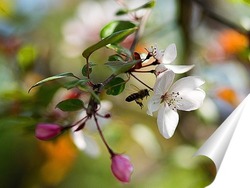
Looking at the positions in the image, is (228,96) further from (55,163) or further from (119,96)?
(55,163)

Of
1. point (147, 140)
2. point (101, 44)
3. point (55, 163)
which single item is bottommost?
A: point (55, 163)

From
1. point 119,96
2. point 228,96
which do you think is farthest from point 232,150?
point 119,96

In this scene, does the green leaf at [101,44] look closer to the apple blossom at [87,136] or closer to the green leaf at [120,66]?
the green leaf at [120,66]

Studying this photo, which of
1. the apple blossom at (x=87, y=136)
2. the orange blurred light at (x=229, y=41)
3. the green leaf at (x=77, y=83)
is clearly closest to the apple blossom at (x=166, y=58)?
the green leaf at (x=77, y=83)

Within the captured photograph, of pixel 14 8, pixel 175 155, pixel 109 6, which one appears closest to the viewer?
pixel 175 155

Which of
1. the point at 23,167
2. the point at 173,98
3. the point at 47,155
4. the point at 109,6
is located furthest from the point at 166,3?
the point at 173,98

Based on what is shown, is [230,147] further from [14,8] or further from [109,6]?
[14,8]

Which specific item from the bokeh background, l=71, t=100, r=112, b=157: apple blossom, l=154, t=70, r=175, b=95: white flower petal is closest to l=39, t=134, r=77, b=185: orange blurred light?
the bokeh background
